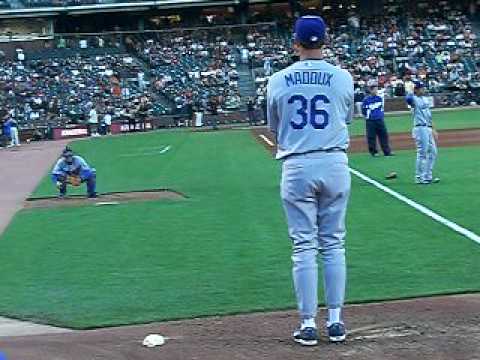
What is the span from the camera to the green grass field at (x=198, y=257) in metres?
7.51

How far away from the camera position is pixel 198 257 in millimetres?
9875

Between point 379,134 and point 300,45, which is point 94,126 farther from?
point 300,45

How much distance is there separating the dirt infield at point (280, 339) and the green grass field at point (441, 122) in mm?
25712

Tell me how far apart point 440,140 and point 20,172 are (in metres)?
12.4

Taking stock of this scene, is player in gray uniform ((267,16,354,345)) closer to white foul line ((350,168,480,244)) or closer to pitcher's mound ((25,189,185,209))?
white foul line ((350,168,480,244))

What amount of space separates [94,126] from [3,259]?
35264 mm

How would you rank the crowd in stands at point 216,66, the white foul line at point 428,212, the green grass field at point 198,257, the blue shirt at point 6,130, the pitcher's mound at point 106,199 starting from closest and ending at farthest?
the green grass field at point 198,257, the white foul line at point 428,212, the pitcher's mound at point 106,199, the blue shirt at point 6,130, the crowd in stands at point 216,66

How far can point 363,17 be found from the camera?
5872 cm

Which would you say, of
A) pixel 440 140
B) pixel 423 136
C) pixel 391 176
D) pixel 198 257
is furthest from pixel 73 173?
pixel 440 140

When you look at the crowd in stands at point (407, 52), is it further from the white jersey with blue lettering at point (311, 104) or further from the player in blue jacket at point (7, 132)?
the white jersey with blue lettering at point (311, 104)

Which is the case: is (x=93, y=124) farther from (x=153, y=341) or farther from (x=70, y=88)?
(x=153, y=341)

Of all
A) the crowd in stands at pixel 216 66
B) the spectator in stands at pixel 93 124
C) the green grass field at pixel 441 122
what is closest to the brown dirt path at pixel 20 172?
the spectator in stands at pixel 93 124

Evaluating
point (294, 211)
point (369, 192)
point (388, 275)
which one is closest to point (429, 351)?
point (294, 211)

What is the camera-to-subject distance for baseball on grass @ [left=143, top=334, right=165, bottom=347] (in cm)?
590
